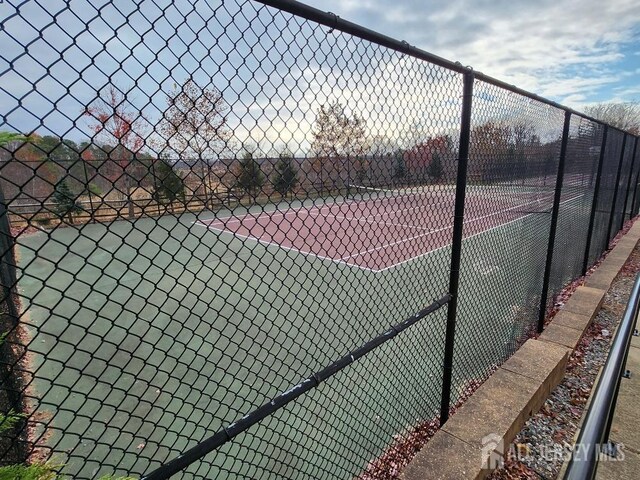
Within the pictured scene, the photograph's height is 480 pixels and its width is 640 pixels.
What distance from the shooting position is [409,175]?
282 centimetres

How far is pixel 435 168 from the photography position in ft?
8.96

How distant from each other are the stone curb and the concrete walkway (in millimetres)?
477

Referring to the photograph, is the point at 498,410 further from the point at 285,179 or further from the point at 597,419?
the point at 285,179

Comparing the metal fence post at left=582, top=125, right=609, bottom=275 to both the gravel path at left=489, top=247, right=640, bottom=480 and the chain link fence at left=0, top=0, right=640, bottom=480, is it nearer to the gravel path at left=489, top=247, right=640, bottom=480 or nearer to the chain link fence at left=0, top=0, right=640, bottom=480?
the chain link fence at left=0, top=0, right=640, bottom=480

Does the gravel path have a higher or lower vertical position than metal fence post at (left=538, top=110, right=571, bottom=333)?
lower

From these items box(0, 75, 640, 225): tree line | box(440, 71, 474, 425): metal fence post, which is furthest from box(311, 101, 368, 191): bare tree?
box(440, 71, 474, 425): metal fence post

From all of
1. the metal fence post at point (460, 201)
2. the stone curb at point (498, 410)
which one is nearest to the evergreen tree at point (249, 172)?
A: the metal fence post at point (460, 201)

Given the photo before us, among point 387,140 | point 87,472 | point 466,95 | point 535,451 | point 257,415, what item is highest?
point 466,95

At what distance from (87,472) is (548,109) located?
19.9 feet

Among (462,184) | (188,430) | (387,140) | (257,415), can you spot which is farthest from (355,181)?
(188,430)

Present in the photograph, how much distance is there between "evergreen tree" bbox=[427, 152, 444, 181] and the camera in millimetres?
2688

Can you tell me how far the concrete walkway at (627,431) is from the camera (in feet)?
7.74

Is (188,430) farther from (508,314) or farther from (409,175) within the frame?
(508,314)

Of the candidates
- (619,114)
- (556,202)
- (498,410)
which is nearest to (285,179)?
(498,410)
